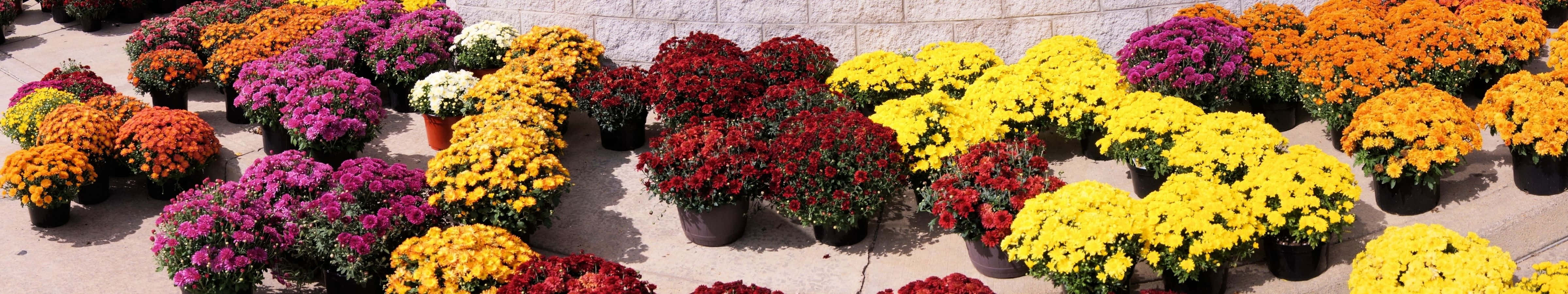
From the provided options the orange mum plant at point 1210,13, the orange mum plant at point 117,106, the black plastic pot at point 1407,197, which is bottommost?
the black plastic pot at point 1407,197

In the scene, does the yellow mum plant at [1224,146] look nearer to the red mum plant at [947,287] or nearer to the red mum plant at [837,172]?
the red mum plant at [837,172]

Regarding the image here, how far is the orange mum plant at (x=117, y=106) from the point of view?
8.38 meters

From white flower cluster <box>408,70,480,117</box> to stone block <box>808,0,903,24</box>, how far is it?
250 centimetres

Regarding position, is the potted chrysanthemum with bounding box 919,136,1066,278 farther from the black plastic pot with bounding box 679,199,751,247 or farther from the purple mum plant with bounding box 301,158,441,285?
the purple mum plant with bounding box 301,158,441,285

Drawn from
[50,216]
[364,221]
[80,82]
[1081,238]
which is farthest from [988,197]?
[80,82]

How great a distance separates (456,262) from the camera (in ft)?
19.9

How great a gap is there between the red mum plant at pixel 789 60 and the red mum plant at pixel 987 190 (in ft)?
6.68

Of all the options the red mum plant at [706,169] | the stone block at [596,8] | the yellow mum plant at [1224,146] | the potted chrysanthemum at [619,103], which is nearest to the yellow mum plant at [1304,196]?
the yellow mum plant at [1224,146]

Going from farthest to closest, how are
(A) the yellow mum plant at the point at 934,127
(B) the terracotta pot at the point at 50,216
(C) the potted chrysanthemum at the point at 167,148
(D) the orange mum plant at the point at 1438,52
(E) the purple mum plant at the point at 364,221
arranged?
(C) the potted chrysanthemum at the point at 167,148
(D) the orange mum plant at the point at 1438,52
(B) the terracotta pot at the point at 50,216
(A) the yellow mum plant at the point at 934,127
(E) the purple mum plant at the point at 364,221

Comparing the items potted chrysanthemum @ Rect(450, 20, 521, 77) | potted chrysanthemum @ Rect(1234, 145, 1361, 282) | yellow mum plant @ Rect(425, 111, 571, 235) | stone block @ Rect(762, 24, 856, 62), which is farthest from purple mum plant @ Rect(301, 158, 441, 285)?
potted chrysanthemum @ Rect(1234, 145, 1361, 282)

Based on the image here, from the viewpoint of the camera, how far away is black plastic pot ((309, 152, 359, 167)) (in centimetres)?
815

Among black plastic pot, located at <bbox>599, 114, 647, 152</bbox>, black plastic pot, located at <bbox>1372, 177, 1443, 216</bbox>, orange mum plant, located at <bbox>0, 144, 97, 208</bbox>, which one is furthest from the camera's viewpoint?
black plastic pot, located at <bbox>599, 114, 647, 152</bbox>

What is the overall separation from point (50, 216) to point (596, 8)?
3.92m

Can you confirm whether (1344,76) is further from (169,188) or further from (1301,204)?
(169,188)
